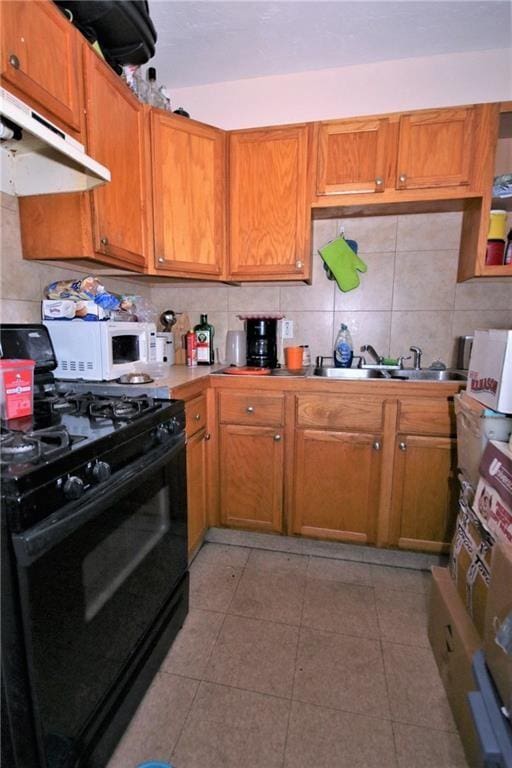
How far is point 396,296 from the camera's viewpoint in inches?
82.8

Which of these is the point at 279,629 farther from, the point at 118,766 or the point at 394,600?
the point at 118,766

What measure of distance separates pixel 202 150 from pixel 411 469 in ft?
5.89

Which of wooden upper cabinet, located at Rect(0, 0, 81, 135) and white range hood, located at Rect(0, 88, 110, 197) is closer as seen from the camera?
wooden upper cabinet, located at Rect(0, 0, 81, 135)

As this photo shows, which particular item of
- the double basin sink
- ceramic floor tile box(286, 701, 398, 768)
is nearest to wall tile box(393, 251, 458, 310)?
the double basin sink

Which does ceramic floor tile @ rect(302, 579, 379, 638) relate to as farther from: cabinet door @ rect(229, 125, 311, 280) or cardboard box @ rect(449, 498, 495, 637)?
cabinet door @ rect(229, 125, 311, 280)

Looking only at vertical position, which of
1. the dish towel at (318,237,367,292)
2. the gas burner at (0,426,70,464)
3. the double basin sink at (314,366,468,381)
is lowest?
the gas burner at (0,426,70,464)

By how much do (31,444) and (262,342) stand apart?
1494 millimetres

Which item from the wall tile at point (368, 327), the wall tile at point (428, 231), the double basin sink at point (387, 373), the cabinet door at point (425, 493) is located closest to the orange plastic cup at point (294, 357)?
the double basin sink at point (387, 373)

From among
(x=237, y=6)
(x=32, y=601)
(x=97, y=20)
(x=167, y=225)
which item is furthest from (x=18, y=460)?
(x=237, y=6)

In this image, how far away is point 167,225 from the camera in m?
1.80

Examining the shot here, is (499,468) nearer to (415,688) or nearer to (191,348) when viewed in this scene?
(415,688)

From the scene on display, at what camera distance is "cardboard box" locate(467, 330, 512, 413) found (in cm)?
109

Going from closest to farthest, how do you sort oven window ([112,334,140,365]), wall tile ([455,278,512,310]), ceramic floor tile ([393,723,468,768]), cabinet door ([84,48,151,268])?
ceramic floor tile ([393,723,468,768]) → cabinet door ([84,48,151,268]) → oven window ([112,334,140,365]) → wall tile ([455,278,512,310])

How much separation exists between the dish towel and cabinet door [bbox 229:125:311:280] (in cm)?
22
